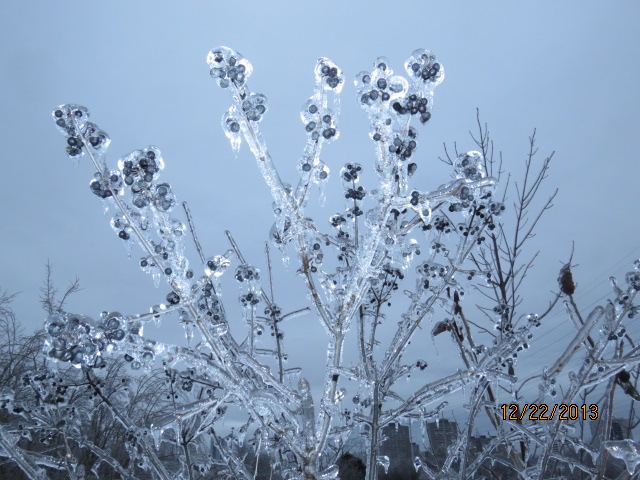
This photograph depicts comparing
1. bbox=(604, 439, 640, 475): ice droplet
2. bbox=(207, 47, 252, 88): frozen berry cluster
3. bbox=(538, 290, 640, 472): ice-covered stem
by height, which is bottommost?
bbox=(604, 439, 640, 475): ice droplet

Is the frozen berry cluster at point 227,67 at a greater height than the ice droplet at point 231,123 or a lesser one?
greater

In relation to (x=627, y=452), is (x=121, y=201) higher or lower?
higher

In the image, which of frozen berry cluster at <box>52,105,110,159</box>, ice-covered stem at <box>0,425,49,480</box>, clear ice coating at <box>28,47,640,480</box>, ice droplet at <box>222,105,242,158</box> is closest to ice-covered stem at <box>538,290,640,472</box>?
clear ice coating at <box>28,47,640,480</box>

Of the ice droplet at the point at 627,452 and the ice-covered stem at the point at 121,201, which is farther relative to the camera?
the ice-covered stem at the point at 121,201

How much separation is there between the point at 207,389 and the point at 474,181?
2.27m

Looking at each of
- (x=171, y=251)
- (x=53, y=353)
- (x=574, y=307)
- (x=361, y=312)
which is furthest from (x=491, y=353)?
(x=53, y=353)

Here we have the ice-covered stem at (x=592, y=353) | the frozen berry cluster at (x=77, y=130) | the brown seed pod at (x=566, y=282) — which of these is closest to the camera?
the ice-covered stem at (x=592, y=353)

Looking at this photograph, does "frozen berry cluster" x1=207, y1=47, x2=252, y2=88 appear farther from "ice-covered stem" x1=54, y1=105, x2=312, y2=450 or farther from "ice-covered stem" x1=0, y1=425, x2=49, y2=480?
"ice-covered stem" x1=0, y1=425, x2=49, y2=480

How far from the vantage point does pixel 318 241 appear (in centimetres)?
238

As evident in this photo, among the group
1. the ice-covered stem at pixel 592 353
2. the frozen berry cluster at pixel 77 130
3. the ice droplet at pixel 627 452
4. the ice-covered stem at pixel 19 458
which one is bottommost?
the ice-covered stem at pixel 19 458

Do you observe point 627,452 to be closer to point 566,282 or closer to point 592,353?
point 592,353
